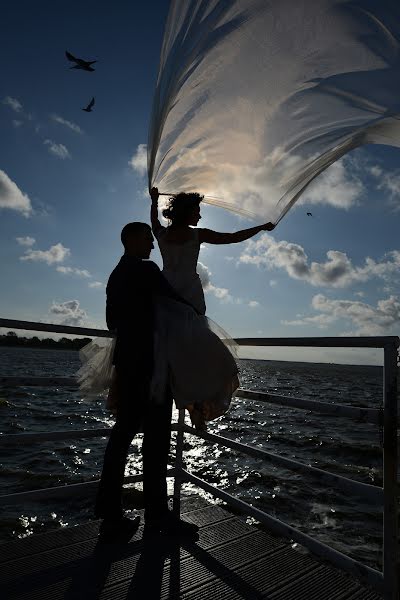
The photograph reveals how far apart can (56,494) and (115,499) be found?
366 millimetres

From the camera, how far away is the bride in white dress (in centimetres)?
223

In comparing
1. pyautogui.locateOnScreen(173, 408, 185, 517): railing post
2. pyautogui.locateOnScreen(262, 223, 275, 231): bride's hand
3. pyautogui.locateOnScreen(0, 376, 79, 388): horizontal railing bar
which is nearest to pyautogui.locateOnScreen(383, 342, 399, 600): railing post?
pyautogui.locateOnScreen(262, 223, 275, 231): bride's hand

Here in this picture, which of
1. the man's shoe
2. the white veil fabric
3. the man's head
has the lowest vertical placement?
the man's shoe

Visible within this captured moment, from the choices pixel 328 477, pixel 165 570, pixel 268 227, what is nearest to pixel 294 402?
pixel 328 477

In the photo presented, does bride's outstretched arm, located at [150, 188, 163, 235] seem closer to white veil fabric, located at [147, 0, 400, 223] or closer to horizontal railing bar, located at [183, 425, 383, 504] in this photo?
white veil fabric, located at [147, 0, 400, 223]

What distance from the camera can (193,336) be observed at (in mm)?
2254

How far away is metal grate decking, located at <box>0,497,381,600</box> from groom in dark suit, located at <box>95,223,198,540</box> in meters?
0.17

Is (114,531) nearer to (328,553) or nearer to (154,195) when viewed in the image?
(328,553)

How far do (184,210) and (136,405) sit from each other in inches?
48.9

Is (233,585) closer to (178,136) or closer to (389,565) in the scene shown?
(389,565)

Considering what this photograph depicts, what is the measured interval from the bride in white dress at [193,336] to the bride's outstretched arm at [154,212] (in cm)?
8

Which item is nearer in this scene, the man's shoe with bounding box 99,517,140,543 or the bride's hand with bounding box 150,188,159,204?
the man's shoe with bounding box 99,517,140,543

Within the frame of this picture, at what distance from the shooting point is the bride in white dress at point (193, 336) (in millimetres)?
2227

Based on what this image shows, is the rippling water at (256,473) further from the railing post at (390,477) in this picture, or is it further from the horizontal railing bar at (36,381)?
the horizontal railing bar at (36,381)
